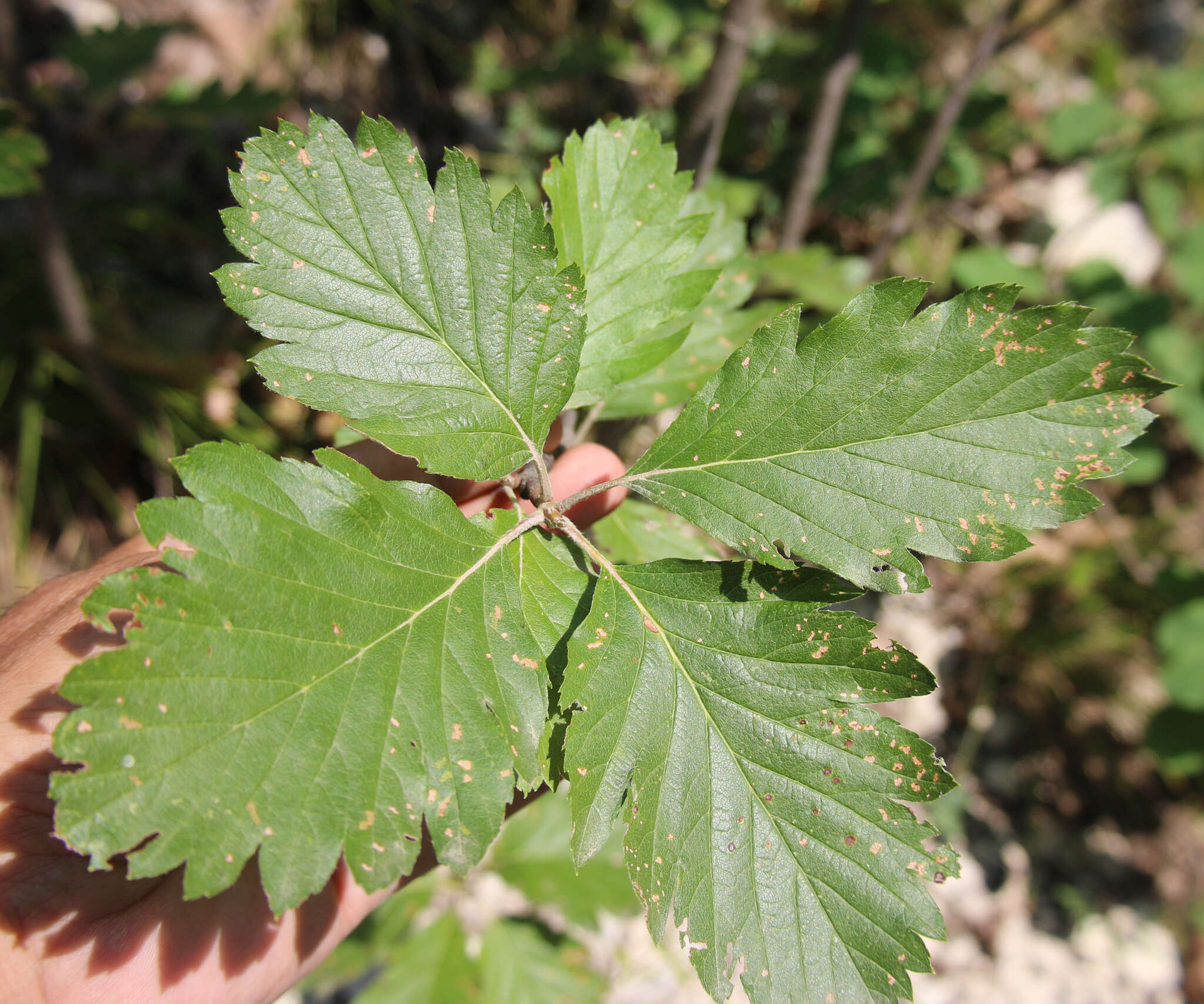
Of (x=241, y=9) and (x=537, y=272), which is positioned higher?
(x=241, y=9)

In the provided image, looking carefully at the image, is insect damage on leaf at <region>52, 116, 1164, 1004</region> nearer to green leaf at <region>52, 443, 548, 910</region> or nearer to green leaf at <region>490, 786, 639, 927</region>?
green leaf at <region>52, 443, 548, 910</region>

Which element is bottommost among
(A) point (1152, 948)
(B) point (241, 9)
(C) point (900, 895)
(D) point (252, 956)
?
(A) point (1152, 948)

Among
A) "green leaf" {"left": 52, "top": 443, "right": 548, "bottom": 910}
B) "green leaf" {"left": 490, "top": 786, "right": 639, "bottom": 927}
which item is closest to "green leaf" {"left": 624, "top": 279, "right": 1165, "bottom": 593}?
"green leaf" {"left": 52, "top": 443, "right": 548, "bottom": 910}

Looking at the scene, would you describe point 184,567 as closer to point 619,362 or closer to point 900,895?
point 619,362

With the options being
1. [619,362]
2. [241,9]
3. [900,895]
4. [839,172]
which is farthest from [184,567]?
[241,9]

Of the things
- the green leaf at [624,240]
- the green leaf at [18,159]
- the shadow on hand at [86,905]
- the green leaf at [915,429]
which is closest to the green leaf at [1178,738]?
the green leaf at [915,429]

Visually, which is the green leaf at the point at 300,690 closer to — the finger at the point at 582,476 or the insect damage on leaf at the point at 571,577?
the insect damage on leaf at the point at 571,577
